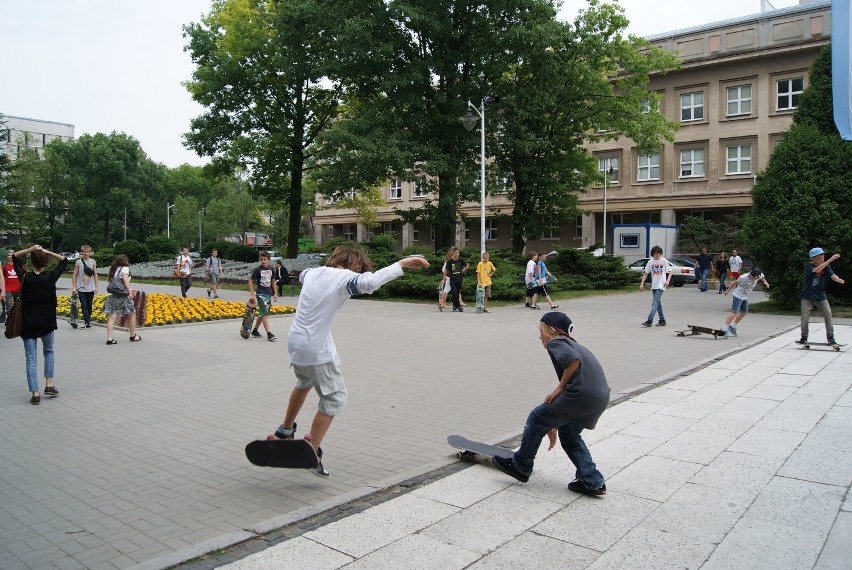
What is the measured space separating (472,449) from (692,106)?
44.5 meters

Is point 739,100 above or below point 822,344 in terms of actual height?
above

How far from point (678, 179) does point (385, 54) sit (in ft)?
87.6

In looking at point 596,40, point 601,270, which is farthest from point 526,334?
point 596,40

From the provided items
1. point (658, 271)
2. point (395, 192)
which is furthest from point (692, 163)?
point (658, 271)

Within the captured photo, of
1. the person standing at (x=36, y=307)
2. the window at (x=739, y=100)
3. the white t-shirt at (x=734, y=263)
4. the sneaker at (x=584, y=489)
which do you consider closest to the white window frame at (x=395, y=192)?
the window at (x=739, y=100)

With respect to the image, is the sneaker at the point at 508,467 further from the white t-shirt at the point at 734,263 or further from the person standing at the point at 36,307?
the white t-shirt at the point at 734,263

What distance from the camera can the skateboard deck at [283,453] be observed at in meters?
4.98

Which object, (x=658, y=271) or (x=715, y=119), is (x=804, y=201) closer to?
(x=658, y=271)

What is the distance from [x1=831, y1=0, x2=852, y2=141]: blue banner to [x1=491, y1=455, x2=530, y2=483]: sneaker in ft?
11.0

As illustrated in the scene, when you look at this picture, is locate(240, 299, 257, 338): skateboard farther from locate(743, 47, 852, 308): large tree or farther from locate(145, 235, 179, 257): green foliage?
locate(145, 235, 179, 257): green foliage

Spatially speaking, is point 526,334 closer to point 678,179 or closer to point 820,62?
point 820,62

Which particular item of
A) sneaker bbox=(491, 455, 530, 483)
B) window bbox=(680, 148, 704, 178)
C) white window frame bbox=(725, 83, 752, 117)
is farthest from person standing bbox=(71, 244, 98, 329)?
white window frame bbox=(725, 83, 752, 117)

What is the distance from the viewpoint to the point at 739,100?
4253 cm

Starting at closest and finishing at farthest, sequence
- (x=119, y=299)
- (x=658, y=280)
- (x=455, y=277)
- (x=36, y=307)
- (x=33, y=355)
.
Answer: (x=33, y=355)
(x=36, y=307)
(x=119, y=299)
(x=658, y=280)
(x=455, y=277)
